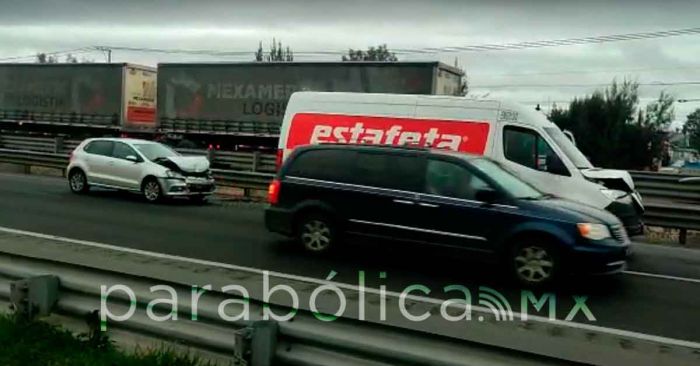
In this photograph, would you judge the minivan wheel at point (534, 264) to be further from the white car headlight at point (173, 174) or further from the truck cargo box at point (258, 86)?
the truck cargo box at point (258, 86)

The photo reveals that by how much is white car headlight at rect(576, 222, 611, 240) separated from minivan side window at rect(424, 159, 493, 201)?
3.72 feet

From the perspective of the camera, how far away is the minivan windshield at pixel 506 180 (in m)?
7.77

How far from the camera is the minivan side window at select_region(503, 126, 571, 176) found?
35.2 feet

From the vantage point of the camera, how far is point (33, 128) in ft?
100

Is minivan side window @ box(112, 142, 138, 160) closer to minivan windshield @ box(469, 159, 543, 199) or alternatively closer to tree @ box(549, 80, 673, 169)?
minivan windshield @ box(469, 159, 543, 199)

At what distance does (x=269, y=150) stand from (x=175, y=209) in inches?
423

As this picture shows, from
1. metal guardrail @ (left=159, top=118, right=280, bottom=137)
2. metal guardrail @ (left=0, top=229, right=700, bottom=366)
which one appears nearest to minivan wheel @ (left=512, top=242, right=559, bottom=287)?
metal guardrail @ (left=0, top=229, right=700, bottom=366)

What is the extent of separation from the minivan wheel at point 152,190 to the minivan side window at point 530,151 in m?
7.84

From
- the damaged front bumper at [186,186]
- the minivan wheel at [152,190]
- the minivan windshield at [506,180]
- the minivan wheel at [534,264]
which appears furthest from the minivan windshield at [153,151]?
the minivan wheel at [534,264]

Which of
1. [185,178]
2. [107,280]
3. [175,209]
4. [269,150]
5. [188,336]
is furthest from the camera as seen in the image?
[269,150]

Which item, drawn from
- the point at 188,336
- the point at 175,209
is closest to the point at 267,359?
the point at 188,336

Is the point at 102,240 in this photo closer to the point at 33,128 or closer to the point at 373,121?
the point at 373,121

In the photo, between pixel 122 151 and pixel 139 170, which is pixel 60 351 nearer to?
pixel 139 170

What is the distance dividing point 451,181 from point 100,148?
1097 centimetres
